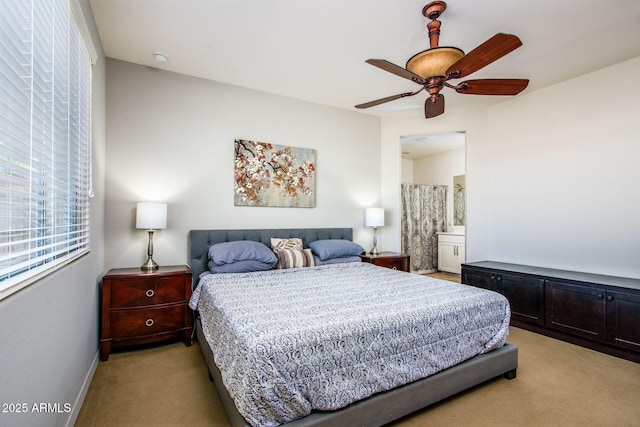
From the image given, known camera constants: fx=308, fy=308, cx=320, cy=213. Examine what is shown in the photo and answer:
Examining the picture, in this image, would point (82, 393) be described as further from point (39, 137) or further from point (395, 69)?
point (395, 69)

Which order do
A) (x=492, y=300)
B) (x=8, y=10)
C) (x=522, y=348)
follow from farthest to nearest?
(x=522, y=348)
(x=492, y=300)
(x=8, y=10)

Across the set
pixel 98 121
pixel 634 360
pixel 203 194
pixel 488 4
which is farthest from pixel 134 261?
pixel 634 360

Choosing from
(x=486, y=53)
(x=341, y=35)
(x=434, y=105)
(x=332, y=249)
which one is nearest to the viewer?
(x=486, y=53)

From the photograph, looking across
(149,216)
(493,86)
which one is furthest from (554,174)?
(149,216)

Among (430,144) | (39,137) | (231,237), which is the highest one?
(430,144)

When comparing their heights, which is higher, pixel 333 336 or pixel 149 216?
pixel 149 216

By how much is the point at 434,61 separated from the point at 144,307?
Answer: 9.94ft

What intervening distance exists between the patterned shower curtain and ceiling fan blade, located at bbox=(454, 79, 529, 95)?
→ 147 inches

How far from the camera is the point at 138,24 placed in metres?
2.49

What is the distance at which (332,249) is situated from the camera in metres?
3.59

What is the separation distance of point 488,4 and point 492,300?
6.95ft

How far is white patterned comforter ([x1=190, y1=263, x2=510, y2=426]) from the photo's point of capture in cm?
138

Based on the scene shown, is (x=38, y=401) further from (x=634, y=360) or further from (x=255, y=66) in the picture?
(x=634, y=360)

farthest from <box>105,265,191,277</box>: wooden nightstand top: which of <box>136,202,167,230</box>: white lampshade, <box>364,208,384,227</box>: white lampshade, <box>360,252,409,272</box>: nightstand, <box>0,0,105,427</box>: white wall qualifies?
<box>364,208,384,227</box>: white lampshade
